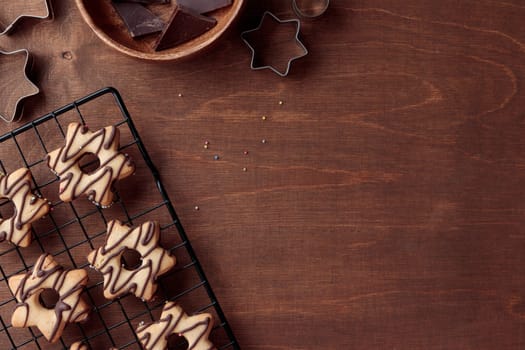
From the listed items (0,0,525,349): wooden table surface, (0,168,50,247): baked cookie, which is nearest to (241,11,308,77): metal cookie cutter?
(0,0,525,349): wooden table surface

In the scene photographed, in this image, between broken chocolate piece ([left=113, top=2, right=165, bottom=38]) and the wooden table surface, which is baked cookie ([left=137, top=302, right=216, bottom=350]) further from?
broken chocolate piece ([left=113, top=2, right=165, bottom=38])

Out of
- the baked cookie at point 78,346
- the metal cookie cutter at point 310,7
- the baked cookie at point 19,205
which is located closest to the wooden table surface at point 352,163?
the metal cookie cutter at point 310,7

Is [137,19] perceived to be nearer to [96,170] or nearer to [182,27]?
[182,27]

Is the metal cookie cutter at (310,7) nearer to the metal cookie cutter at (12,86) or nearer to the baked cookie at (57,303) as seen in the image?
the metal cookie cutter at (12,86)

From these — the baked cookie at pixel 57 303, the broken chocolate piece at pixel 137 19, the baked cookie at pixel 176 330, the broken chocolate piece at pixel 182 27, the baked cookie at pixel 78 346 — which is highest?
the broken chocolate piece at pixel 137 19

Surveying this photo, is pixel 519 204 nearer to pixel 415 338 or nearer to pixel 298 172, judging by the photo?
pixel 415 338

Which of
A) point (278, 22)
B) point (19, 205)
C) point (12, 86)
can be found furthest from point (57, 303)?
point (278, 22)
